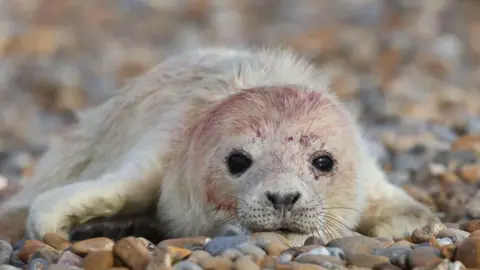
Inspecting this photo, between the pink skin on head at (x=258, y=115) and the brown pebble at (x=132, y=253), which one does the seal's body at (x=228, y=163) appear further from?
the brown pebble at (x=132, y=253)

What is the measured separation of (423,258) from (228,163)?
1228mm

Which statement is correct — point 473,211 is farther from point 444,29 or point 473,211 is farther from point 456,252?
point 444,29

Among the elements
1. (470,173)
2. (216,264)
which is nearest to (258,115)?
(216,264)

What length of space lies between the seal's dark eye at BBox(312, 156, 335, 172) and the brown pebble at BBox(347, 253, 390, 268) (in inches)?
34.6

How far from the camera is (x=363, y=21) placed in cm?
1680

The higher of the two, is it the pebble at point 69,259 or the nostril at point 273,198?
the nostril at point 273,198

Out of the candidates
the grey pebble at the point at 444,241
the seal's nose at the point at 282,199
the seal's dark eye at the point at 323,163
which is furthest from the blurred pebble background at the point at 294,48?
the seal's nose at the point at 282,199

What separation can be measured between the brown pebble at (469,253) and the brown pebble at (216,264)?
816 millimetres

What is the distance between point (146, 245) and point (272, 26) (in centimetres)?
1303

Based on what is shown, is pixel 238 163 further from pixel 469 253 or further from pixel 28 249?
pixel 469 253

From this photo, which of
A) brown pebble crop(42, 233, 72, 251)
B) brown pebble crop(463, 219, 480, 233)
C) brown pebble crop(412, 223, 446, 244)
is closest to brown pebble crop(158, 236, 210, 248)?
brown pebble crop(42, 233, 72, 251)

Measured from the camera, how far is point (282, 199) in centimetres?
417

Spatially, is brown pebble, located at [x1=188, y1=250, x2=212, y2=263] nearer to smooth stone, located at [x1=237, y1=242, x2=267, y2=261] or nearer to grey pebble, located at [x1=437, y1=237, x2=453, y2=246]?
smooth stone, located at [x1=237, y1=242, x2=267, y2=261]

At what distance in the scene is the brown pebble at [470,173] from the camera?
647 cm
